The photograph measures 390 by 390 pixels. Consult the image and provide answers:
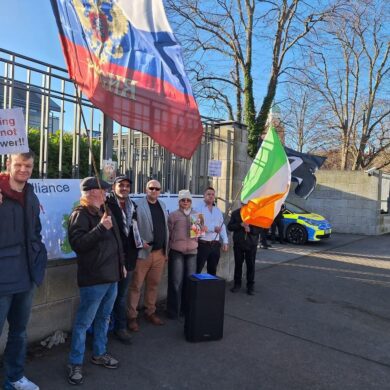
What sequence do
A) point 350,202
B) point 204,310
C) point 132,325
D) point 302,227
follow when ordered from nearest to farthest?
point 204,310
point 132,325
point 302,227
point 350,202

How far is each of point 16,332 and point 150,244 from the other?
1936 mm

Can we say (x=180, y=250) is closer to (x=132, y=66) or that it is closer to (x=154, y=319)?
(x=154, y=319)

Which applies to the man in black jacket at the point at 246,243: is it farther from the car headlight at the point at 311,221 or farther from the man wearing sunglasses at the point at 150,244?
the car headlight at the point at 311,221

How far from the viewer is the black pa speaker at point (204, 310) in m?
4.52

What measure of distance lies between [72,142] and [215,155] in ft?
9.84

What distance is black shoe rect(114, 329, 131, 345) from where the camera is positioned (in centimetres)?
441

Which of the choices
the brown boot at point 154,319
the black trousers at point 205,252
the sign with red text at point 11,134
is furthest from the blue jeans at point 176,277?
the sign with red text at point 11,134

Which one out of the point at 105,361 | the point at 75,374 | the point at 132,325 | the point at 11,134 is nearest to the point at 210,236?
the point at 132,325

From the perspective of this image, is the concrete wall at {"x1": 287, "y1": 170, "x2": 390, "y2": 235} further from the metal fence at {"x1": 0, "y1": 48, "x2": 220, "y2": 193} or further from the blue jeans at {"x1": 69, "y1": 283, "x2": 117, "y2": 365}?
the blue jeans at {"x1": 69, "y1": 283, "x2": 117, "y2": 365}

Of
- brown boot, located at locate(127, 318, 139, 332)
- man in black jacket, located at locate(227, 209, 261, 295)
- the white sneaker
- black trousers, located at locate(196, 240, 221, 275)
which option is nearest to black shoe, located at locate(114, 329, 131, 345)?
brown boot, located at locate(127, 318, 139, 332)

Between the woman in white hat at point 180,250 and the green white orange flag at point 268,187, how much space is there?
844mm

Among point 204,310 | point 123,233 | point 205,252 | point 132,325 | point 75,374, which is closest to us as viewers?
point 75,374

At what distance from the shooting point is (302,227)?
12742 mm

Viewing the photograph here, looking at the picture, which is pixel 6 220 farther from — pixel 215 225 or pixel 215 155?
pixel 215 155
